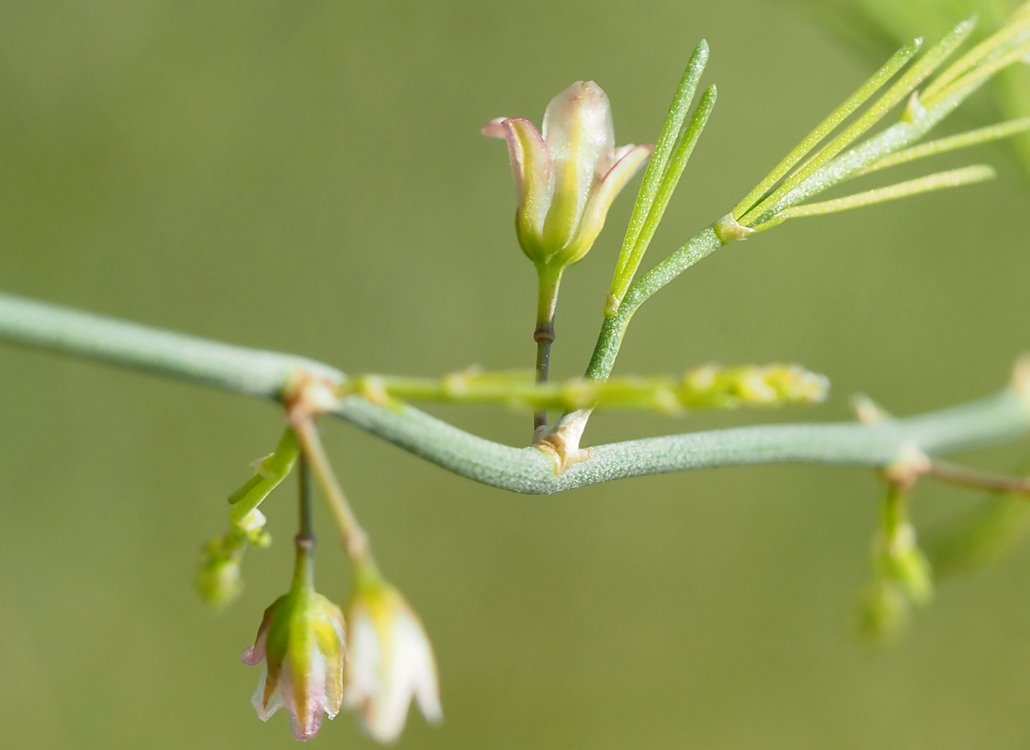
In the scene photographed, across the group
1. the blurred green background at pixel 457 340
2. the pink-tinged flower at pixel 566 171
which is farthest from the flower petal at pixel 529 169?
the blurred green background at pixel 457 340

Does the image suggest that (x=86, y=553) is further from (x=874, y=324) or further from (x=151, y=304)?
A: (x=874, y=324)

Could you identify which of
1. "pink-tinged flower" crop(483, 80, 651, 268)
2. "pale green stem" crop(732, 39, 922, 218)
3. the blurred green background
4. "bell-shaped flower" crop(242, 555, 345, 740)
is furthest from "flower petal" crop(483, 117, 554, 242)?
the blurred green background

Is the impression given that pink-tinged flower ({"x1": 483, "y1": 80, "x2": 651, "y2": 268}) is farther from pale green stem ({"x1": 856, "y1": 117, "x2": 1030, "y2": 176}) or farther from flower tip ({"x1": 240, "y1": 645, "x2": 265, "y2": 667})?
flower tip ({"x1": 240, "y1": 645, "x2": 265, "y2": 667})

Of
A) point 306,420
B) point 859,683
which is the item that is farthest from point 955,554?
point 859,683

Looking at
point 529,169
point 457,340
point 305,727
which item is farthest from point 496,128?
point 457,340

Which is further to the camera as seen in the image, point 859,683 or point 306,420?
point 859,683
